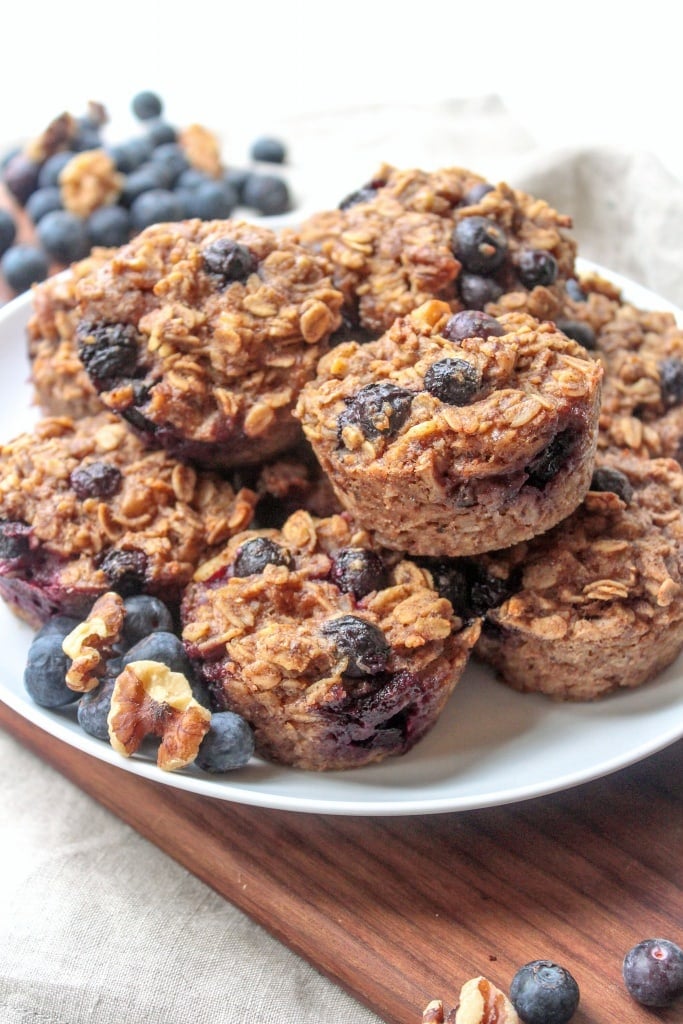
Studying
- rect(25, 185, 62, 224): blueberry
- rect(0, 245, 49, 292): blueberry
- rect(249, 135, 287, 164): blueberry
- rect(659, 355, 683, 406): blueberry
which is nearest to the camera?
rect(659, 355, 683, 406): blueberry

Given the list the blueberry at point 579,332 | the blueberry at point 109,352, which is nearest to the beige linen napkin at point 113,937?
the blueberry at point 109,352

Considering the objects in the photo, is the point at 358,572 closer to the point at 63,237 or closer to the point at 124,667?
the point at 124,667

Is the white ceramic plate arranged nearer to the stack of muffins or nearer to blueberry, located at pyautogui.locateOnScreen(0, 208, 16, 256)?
the stack of muffins

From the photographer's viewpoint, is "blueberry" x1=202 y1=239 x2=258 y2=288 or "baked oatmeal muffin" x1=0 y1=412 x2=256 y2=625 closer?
"baked oatmeal muffin" x1=0 y1=412 x2=256 y2=625

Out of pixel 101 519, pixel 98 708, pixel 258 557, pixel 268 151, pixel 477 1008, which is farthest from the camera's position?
pixel 268 151

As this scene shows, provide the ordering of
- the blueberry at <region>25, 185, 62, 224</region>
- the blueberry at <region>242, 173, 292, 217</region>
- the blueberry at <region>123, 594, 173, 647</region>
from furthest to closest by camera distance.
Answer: the blueberry at <region>242, 173, 292, 217</region>
the blueberry at <region>25, 185, 62, 224</region>
the blueberry at <region>123, 594, 173, 647</region>

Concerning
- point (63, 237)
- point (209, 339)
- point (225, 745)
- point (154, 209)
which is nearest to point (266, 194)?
point (154, 209)

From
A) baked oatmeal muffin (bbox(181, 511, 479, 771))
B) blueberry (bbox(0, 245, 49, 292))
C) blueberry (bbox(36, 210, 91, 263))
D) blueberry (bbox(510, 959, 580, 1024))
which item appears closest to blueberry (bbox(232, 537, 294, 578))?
baked oatmeal muffin (bbox(181, 511, 479, 771))
